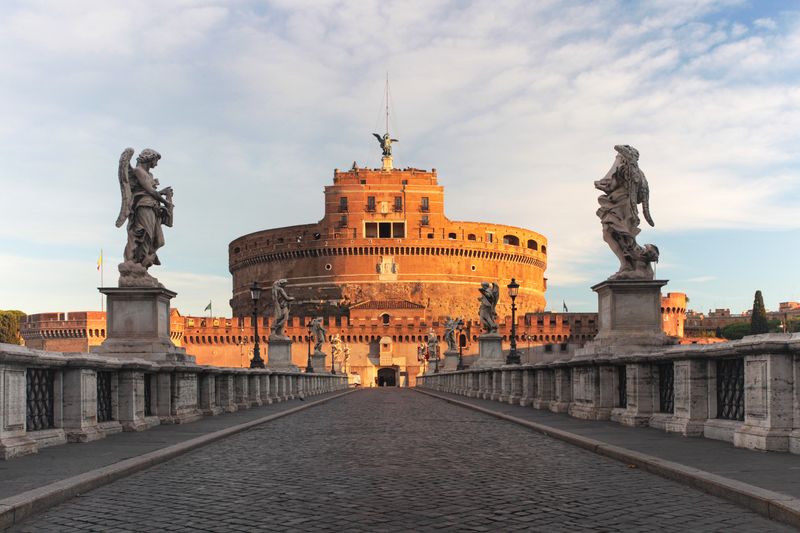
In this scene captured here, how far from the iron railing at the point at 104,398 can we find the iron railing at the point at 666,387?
700cm

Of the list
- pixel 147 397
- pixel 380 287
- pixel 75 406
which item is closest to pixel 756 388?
pixel 75 406

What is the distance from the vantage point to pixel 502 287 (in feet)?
374

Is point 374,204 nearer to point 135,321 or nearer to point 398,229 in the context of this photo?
point 398,229

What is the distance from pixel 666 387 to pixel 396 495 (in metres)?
5.76

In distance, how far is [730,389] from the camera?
30.6ft

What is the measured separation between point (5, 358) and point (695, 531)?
594 centimetres

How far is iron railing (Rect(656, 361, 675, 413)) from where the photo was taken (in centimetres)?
1116

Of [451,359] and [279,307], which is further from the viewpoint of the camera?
[451,359]

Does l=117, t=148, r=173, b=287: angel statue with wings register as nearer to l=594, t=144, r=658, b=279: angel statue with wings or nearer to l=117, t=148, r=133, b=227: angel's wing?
l=117, t=148, r=133, b=227: angel's wing

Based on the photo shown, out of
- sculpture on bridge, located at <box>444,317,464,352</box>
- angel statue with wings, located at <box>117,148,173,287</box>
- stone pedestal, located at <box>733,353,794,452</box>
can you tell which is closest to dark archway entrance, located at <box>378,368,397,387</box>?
sculpture on bridge, located at <box>444,317,464,352</box>

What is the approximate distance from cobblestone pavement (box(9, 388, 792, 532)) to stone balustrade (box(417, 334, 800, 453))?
1333mm

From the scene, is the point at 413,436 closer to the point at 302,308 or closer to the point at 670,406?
the point at 670,406

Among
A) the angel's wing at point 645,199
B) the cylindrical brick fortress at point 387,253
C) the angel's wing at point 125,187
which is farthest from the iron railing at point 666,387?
the cylindrical brick fortress at point 387,253

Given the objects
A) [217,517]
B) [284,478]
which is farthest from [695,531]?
[284,478]
